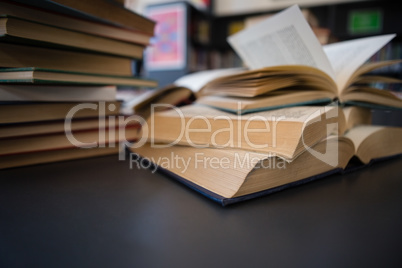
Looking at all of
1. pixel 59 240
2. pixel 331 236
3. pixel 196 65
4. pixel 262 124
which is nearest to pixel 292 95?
pixel 262 124

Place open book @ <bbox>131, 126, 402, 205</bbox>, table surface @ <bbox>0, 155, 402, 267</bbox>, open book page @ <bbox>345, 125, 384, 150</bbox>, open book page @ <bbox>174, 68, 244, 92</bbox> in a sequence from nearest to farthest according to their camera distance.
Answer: table surface @ <bbox>0, 155, 402, 267</bbox>, open book @ <bbox>131, 126, 402, 205</bbox>, open book page @ <bbox>345, 125, 384, 150</bbox>, open book page @ <bbox>174, 68, 244, 92</bbox>

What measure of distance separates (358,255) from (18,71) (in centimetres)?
51

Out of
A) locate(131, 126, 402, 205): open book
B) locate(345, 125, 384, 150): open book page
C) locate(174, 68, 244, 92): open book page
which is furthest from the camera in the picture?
locate(174, 68, 244, 92): open book page

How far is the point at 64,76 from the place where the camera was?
1.55 feet

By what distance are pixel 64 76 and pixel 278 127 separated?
0.37 meters

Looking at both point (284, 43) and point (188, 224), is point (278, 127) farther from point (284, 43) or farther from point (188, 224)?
point (284, 43)

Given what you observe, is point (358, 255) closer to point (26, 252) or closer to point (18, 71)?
point (26, 252)

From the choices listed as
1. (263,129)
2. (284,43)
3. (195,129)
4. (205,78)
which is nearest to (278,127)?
(263,129)

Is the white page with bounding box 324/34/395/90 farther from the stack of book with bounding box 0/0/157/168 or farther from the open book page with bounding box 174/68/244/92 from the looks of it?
the stack of book with bounding box 0/0/157/168

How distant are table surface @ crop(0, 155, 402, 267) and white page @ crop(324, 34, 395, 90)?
0.68 feet

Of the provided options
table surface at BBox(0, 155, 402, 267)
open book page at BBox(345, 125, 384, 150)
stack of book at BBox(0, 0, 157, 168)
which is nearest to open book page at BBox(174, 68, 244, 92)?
stack of book at BBox(0, 0, 157, 168)

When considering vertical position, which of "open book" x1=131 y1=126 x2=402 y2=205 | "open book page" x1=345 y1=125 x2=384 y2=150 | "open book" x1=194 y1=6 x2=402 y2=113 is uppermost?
"open book" x1=194 y1=6 x2=402 y2=113

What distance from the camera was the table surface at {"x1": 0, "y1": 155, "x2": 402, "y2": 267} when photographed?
23 centimetres

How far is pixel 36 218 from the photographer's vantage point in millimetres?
299
